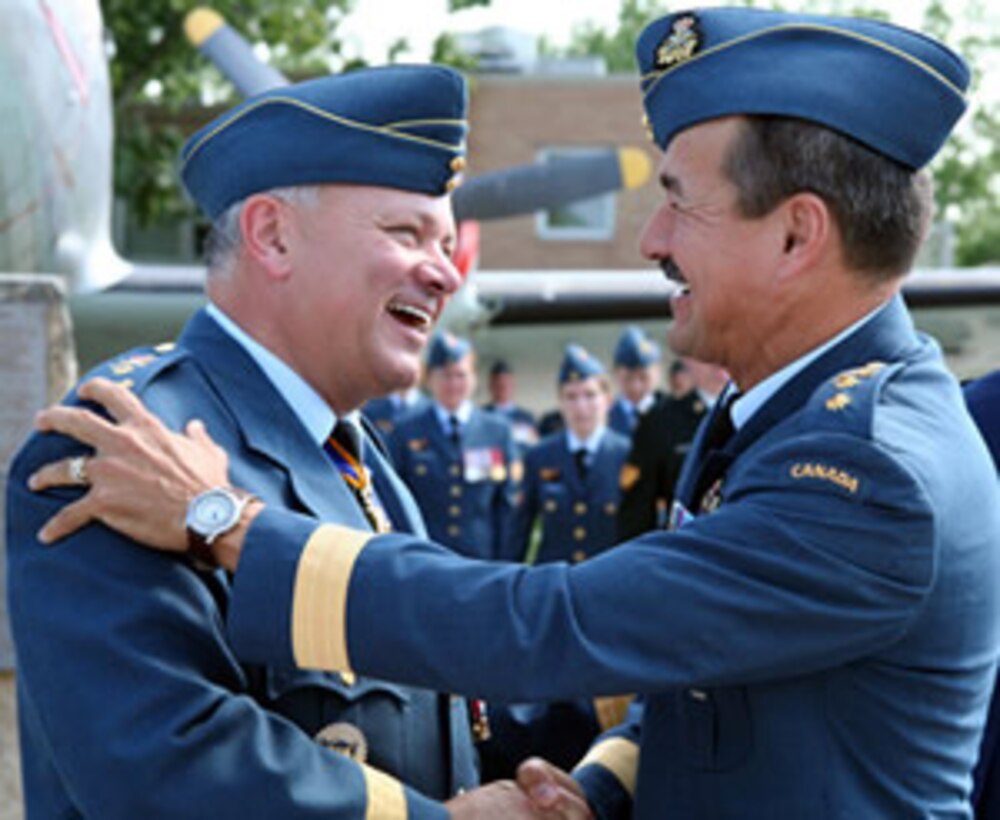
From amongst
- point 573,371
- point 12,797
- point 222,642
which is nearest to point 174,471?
point 222,642

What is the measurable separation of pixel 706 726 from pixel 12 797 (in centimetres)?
218

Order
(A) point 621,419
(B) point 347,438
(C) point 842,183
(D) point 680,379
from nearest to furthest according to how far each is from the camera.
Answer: (C) point 842,183 → (B) point 347,438 → (A) point 621,419 → (D) point 680,379

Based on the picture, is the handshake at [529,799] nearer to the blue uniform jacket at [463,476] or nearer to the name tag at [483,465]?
the blue uniform jacket at [463,476]

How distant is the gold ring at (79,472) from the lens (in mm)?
1792

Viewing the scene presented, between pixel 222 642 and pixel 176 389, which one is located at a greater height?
pixel 176 389

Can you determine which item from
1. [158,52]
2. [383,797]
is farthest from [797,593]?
[158,52]

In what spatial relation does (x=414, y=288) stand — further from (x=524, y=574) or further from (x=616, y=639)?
(x=616, y=639)

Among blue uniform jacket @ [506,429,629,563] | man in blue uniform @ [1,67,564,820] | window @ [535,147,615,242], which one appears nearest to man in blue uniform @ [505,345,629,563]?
blue uniform jacket @ [506,429,629,563]

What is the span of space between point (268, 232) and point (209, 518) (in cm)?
58

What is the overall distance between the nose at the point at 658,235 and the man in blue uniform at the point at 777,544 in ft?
0.14

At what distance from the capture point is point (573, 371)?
10.4 meters

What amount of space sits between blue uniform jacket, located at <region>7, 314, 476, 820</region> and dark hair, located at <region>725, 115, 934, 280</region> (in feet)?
2.68

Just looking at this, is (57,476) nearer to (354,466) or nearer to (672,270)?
(354,466)

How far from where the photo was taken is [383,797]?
188 cm
